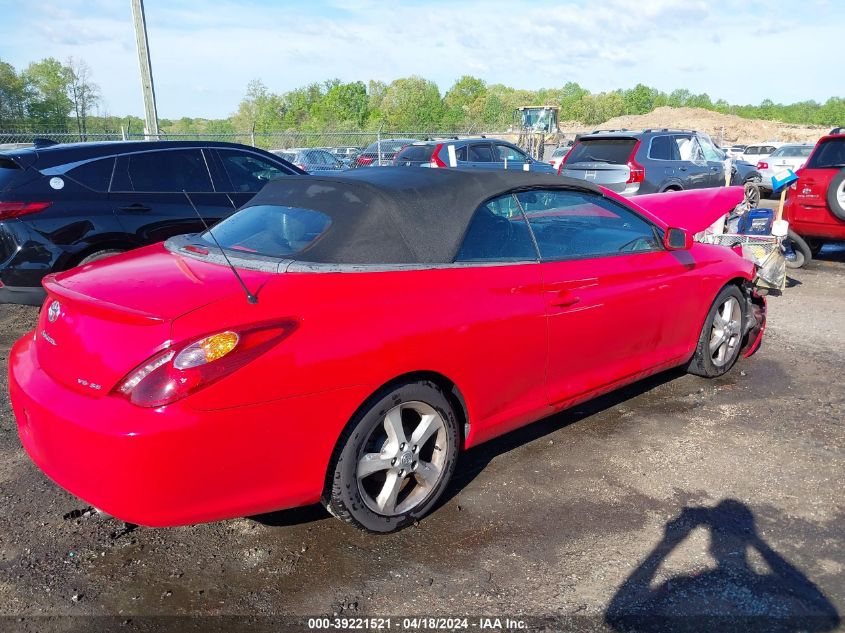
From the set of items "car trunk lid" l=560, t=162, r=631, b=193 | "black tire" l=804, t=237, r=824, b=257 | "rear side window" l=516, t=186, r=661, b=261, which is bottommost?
"black tire" l=804, t=237, r=824, b=257

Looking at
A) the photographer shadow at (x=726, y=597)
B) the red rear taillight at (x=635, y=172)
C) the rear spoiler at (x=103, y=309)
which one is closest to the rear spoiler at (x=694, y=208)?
the photographer shadow at (x=726, y=597)

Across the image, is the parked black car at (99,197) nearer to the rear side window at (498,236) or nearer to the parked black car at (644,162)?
the rear side window at (498,236)

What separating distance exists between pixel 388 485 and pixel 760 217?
6.64 metres

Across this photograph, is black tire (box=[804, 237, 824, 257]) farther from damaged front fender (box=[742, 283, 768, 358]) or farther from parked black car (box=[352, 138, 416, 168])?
parked black car (box=[352, 138, 416, 168])

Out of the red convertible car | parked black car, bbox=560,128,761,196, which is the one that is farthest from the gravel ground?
parked black car, bbox=560,128,761,196

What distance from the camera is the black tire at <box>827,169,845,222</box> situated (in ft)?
28.2

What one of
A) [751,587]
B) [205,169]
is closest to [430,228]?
[751,587]

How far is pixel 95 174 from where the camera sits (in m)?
6.35

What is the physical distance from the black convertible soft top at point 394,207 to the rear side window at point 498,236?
52 millimetres

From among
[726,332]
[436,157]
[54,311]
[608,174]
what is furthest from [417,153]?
[54,311]

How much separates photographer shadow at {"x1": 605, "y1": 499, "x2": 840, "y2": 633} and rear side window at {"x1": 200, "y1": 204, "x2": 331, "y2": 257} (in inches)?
79.9

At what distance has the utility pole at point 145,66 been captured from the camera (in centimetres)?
1355

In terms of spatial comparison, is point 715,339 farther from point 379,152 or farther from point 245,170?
point 379,152

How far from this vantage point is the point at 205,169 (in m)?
7.10
